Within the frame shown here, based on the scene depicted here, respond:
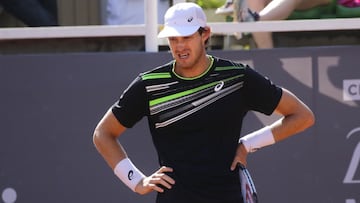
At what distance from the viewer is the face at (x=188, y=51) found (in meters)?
4.36

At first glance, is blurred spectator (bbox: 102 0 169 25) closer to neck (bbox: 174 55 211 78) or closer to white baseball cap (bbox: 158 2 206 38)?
white baseball cap (bbox: 158 2 206 38)

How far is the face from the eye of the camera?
436cm

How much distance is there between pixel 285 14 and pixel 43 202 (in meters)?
2.26

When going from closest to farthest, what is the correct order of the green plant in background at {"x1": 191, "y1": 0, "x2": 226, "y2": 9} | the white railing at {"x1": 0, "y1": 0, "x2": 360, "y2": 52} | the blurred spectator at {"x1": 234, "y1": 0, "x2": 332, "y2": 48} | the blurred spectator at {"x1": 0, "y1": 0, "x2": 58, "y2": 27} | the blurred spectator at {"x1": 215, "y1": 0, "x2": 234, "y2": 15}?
1. the white railing at {"x1": 0, "y1": 0, "x2": 360, "y2": 52}
2. the blurred spectator at {"x1": 234, "y1": 0, "x2": 332, "y2": 48}
3. the blurred spectator at {"x1": 215, "y1": 0, "x2": 234, "y2": 15}
4. the blurred spectator at {"x1": 0, "y1": 0, "x2": 58, "y2": 27}
5. the green plant in background at {"x1": 191, "y1": 0, "x2": 226, "y2": 9}

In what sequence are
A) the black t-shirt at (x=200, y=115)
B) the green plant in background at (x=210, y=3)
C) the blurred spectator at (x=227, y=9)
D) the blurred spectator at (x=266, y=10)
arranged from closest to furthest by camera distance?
the black t-shirt at (x=200, y=115) → the blurred spectator at (x=266, y=10) → the blurred spectator at (x=227, y=9) → the green plant in background at (x=210, y=3)

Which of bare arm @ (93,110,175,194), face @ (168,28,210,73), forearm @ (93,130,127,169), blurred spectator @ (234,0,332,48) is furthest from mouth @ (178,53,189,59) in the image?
blurred spectator @ (234,0,332,48)

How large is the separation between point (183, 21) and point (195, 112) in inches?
17.3

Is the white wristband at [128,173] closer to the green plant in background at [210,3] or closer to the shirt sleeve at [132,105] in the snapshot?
the shirt sleeve at [132,105]

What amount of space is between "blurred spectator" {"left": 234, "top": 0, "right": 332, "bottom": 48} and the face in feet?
8.35

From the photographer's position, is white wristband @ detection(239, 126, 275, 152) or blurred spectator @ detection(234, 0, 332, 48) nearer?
white wristband @ detection(239, 126, 275, 152)

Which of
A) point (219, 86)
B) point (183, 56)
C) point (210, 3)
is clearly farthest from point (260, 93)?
point (210, 3)

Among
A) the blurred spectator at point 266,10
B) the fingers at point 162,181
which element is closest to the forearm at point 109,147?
the fingers at point 162,181

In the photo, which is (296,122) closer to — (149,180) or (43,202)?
(149,180)

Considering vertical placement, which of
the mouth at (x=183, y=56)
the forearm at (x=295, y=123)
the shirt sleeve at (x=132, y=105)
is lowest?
the forearm at (x=295, y=123)
